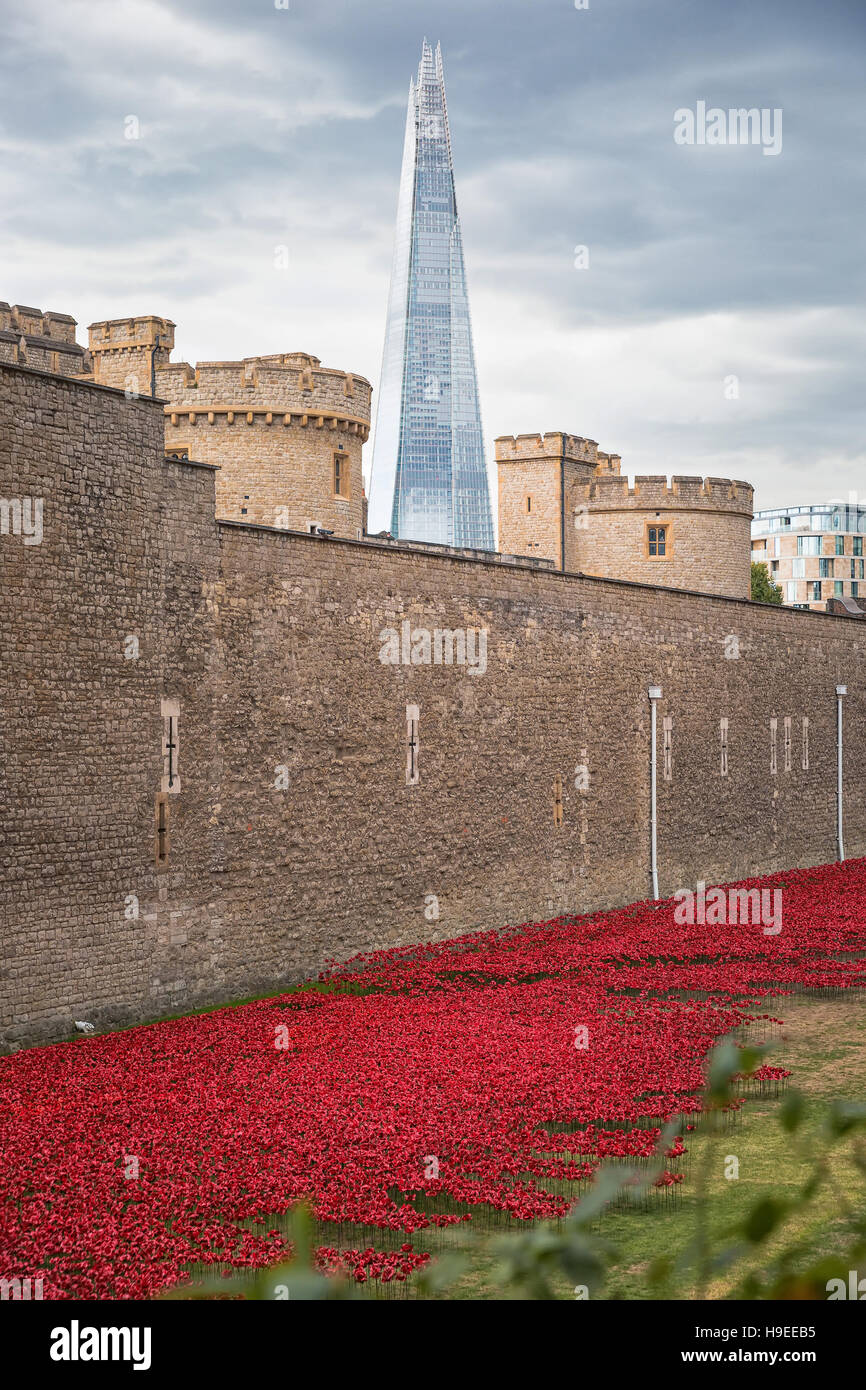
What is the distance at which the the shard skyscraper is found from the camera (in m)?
154

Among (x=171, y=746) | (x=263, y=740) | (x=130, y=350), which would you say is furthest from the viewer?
Answer: (x=130, y=350)

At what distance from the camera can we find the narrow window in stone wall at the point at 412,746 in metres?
19.4

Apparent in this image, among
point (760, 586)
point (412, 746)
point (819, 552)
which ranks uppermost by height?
point (819, 552)

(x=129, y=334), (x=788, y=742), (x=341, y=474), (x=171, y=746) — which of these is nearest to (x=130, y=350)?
(x=129, y=334)

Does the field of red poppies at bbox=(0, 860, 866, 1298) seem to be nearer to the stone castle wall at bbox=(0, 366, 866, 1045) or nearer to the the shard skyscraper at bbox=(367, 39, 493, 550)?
the stone castle wall at bbox=(0, 366, 866, 1045)

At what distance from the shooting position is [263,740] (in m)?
16.7

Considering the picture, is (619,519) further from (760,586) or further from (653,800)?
(760,586)

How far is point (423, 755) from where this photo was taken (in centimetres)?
1969

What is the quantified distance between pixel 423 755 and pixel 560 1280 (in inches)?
484

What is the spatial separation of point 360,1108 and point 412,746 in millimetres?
8691

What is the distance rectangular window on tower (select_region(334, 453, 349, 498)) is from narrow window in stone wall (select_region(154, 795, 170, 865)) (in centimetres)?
1262

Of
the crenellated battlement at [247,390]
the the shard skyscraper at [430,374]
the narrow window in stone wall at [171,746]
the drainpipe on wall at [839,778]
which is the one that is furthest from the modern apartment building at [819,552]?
the narrow window in stone wall at [171,746]
